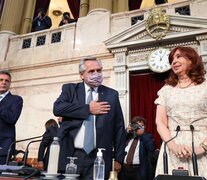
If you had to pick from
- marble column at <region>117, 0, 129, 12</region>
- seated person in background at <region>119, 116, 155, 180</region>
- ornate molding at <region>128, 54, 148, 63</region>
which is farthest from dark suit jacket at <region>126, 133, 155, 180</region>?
marble column at <region>117, 0, 129, 12</region>

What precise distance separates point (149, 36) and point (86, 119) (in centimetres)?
394

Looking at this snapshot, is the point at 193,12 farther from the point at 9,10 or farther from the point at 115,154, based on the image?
the point at 9,10

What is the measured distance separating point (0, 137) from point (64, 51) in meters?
4.27

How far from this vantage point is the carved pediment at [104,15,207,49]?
187 inches

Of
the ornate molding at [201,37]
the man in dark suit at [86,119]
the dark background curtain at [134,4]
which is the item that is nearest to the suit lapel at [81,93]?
the man in dark suit at [86,119]

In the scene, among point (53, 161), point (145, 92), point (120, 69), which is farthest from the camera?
point (120, 69)

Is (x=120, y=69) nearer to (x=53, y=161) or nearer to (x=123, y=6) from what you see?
(x=123, y=6)

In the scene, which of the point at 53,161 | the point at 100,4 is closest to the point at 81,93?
the point at 53,161

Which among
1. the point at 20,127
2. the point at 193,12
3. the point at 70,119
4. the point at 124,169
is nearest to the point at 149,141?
the point at 124,169

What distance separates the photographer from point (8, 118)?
6.78 ft

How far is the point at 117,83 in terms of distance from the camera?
204 inches

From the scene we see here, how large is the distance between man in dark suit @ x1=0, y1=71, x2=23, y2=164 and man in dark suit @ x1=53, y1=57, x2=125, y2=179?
61 centimetres

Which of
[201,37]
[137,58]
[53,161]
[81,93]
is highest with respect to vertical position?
[201,37]

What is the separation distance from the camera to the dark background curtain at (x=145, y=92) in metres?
4.96
